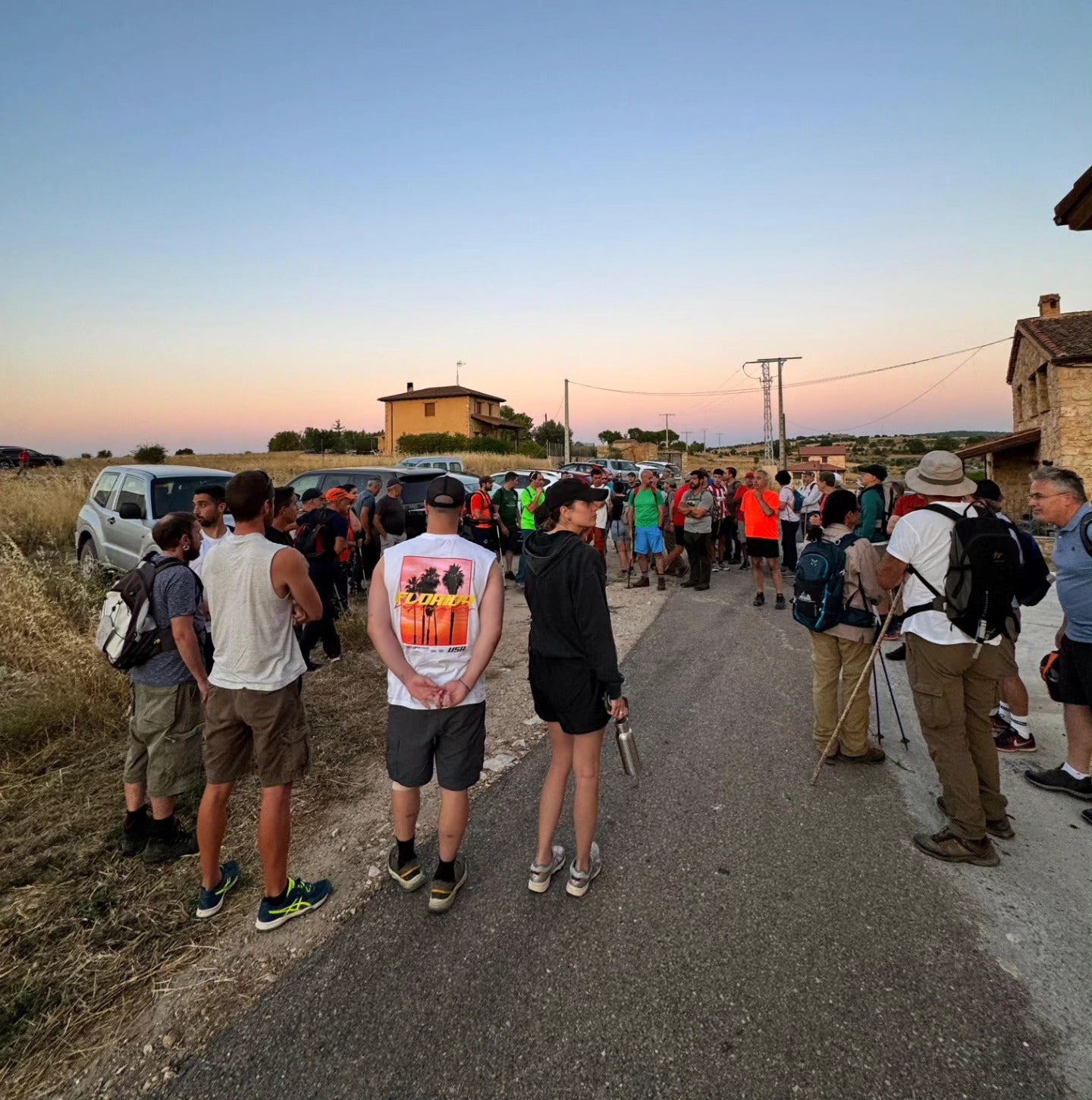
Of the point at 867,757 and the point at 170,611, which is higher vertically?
the point at 170,611

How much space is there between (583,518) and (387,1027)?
2.09 meters

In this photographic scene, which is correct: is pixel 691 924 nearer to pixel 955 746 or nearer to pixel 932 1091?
pixel 932 1091

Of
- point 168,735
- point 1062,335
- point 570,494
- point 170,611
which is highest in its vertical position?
point 1062,335

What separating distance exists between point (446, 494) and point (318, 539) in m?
4.04

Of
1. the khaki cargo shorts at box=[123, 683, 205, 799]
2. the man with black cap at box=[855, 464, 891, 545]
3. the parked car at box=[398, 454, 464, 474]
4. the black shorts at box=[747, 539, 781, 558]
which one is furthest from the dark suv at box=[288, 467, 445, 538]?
the parked car at box=[398, 454, 464, 474]

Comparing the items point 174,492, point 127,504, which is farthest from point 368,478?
point 127,504

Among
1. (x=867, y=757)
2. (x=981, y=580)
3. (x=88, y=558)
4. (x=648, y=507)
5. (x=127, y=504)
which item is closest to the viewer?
(x=981, y=580)

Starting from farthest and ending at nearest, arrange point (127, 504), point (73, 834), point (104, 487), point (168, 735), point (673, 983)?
1. point (104, 487)
2. point (127, 504)
3. point (73, 834)
4. point (168, 735)
5. point (673, 983)

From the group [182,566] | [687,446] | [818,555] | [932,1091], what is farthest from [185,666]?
[687,446]

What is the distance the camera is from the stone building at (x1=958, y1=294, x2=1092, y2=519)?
14.8m

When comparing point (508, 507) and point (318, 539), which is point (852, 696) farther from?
point (508, 507)

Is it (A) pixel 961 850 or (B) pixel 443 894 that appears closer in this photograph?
(B) pixel 443 894

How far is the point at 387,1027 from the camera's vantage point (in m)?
2.21

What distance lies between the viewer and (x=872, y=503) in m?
7.81
